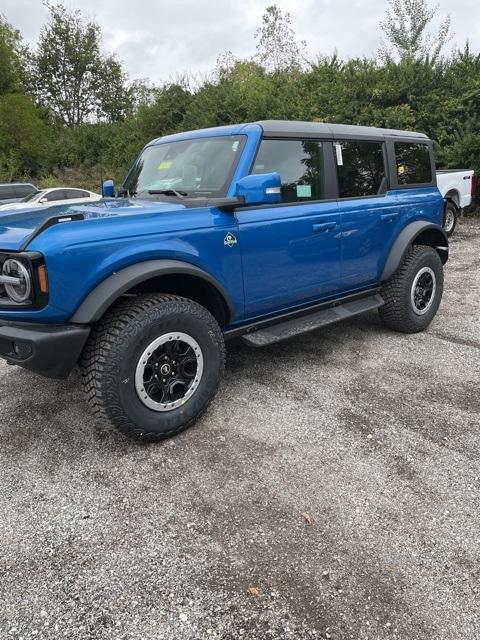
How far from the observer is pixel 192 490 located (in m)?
2.47

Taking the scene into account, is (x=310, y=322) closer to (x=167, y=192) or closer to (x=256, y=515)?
(x=167, y=192)

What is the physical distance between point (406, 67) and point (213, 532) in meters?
15.7

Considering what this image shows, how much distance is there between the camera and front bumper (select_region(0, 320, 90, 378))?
8.10 ft

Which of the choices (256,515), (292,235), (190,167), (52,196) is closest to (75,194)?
(52,196)

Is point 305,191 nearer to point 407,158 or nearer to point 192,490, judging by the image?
point 407,158

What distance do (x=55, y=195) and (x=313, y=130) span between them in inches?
485

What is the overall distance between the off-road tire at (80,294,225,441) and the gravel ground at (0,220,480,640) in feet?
0.57

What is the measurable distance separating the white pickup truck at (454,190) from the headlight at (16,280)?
9.50 meters

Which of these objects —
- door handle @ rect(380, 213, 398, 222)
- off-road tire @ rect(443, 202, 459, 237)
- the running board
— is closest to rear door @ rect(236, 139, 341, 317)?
the running board

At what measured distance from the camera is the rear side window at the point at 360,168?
12.9 feet

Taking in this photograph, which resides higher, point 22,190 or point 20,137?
point 20,137

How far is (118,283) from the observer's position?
103 inches

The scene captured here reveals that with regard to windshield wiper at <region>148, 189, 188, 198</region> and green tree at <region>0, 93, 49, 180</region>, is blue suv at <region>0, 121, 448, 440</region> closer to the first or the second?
windshield wiper at <region>148, 189, 188, 198</region>

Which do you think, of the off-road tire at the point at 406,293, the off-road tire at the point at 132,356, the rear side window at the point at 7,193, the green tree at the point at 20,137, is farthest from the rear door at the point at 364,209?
the green tree at the point at 20,137
